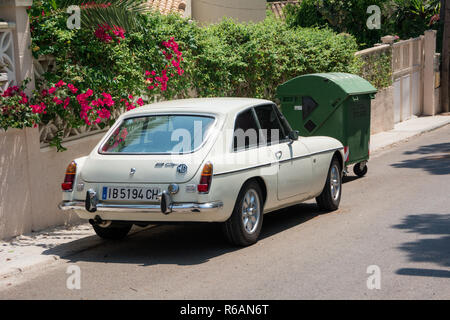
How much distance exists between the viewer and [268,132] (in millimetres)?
9023

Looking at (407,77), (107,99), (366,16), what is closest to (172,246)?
(107,99)

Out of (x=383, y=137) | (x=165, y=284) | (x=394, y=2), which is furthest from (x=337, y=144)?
(x=394, y=2)

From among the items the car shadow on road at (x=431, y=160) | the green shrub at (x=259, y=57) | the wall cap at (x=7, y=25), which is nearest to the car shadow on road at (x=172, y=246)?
the wall cap at (x=7, y=25)

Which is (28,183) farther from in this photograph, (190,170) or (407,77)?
(407,77)

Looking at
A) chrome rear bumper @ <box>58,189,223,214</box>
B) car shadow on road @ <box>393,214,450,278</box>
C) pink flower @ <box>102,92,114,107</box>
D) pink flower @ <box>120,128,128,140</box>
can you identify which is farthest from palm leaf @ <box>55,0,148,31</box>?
car shadow on road @ <box>393,214,450,278</box>

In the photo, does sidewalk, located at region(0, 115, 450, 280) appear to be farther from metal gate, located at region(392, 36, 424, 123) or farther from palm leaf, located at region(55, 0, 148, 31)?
metal gate, located at region(392, 36, 424, 123)

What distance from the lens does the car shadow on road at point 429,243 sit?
22.9 ft

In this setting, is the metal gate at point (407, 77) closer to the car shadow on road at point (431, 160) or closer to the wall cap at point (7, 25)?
the car shadow on road at point (431, 160)

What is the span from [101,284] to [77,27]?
167 inches

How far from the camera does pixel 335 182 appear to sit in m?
10.5

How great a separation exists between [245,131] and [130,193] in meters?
1.66

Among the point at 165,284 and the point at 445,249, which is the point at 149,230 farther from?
the point at 445,249

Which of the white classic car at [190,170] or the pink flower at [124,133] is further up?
the pink flower at [124,133]

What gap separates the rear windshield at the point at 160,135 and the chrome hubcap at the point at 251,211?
34.1 inches
